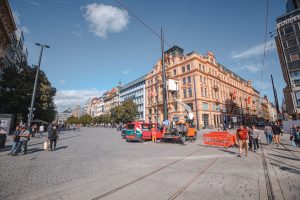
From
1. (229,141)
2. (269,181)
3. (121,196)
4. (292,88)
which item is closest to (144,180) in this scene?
(121,196)

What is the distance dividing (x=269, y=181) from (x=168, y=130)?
1155 centimetres

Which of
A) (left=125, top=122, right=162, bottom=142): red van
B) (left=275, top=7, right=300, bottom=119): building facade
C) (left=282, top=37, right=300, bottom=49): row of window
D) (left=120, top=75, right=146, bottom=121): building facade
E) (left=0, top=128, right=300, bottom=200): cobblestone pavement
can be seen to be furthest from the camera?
(left=120, top=75, right=146, bottom=121): building facade

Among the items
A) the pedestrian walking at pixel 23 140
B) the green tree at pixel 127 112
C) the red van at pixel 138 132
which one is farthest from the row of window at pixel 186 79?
the pedestrian walking at pixel 23 140

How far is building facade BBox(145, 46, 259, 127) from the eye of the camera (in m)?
43.7

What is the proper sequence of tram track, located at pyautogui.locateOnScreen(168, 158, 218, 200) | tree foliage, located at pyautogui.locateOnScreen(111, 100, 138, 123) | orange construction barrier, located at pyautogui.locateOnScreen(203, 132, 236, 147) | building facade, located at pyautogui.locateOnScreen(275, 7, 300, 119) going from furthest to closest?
tree foliage, located at pyautogui.locateOnScreen(111, 100, 138, 123) < building facade, located at pyautogui.locateOnScreen(275, 7, 300, 119) < orange construction barrier, located at pyautogui.locateOnScreen(203, 132, 236, 147) < tram track, located at pyautogui.locateOnScreen(168, 158, 218, 200)

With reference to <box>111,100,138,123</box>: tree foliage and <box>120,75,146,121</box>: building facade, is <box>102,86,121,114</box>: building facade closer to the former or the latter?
<box>120,75,146,121</box>: building facade

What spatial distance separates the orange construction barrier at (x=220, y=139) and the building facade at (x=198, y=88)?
75.6ft

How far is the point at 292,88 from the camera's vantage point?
3522cm

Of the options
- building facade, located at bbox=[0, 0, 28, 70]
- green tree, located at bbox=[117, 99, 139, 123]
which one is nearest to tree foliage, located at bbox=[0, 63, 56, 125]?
building facade, located at bbox=[0, 0, 28, 70]

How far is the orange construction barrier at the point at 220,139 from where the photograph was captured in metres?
12.8

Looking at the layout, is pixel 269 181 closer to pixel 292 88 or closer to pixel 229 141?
pixel 229 141

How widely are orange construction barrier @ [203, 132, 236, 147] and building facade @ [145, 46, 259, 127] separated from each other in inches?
907

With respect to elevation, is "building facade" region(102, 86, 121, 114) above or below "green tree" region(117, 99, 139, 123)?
above

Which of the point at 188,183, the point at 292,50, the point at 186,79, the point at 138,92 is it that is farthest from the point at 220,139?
the point at 138,92
